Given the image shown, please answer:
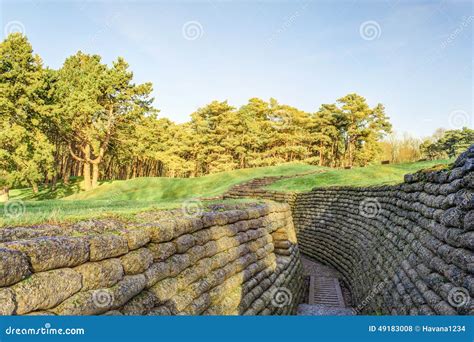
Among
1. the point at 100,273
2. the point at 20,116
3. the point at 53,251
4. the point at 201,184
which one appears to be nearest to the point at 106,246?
the point at 100,273

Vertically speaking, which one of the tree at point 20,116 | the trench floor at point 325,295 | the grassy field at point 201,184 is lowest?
the trench floor at point 325,295

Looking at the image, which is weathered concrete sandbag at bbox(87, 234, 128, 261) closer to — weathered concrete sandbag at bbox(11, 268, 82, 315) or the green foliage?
weathered concrete sandbag at bbox(11, 268, 82, 315)

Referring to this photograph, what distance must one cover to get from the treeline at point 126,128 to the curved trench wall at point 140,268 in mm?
28053

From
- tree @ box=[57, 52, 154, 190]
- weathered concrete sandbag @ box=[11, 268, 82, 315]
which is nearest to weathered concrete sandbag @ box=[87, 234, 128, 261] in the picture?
weathered concrete sandbag @ box=[11, 268, 82, 315]

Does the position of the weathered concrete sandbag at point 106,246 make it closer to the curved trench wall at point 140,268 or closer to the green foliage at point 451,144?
A: the curved trench wall at point 140,268

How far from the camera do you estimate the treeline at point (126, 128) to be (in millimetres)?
30172

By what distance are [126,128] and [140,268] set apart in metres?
36.5

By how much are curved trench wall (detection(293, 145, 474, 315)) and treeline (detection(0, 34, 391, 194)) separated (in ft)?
92.6

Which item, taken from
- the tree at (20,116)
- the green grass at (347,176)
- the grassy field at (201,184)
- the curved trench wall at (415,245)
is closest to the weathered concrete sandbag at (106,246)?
the curved trench wall at (415,245)

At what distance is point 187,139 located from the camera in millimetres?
49625

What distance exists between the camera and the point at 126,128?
125ft

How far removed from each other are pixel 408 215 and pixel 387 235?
4.00ft

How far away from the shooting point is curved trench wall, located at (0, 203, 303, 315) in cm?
278

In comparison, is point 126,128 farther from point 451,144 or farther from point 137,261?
point 451,144
